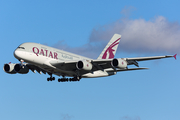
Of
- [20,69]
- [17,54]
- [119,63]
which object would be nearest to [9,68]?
[20,69]

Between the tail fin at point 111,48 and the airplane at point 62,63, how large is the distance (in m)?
4.79

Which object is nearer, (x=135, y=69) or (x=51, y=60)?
(x=51, y=60)

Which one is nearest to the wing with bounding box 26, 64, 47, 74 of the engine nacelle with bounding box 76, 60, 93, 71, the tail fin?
the engine nacelle with bounding box 76, 60, 93, 71

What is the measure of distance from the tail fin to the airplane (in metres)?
4.79

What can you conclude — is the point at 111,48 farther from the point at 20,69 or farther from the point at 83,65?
the point at 20,69

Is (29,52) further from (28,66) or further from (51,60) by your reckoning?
(28,66)

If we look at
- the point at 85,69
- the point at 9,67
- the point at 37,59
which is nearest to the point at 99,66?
the point at 85,69

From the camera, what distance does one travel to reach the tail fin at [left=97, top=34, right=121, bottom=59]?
62.0m

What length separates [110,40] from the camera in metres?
64.2

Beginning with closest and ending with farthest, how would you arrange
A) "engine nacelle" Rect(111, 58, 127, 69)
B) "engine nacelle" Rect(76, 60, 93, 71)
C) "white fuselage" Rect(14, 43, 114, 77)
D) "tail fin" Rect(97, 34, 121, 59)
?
"white fuselage" Rect(14, 43, 114, 77) < "engine nacelle" Rect(111, 58, 127, 69) < "engine nacelle" Rect(76, 60, 93, 71) < "tail fin" Rect(97, 34, 121, 59)

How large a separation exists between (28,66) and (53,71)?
19.9ft

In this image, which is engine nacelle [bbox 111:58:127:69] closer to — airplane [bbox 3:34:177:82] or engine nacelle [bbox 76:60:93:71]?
airplane [bbox 3:34:177:82]

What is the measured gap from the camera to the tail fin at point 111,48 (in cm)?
6197

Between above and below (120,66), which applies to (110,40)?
above
